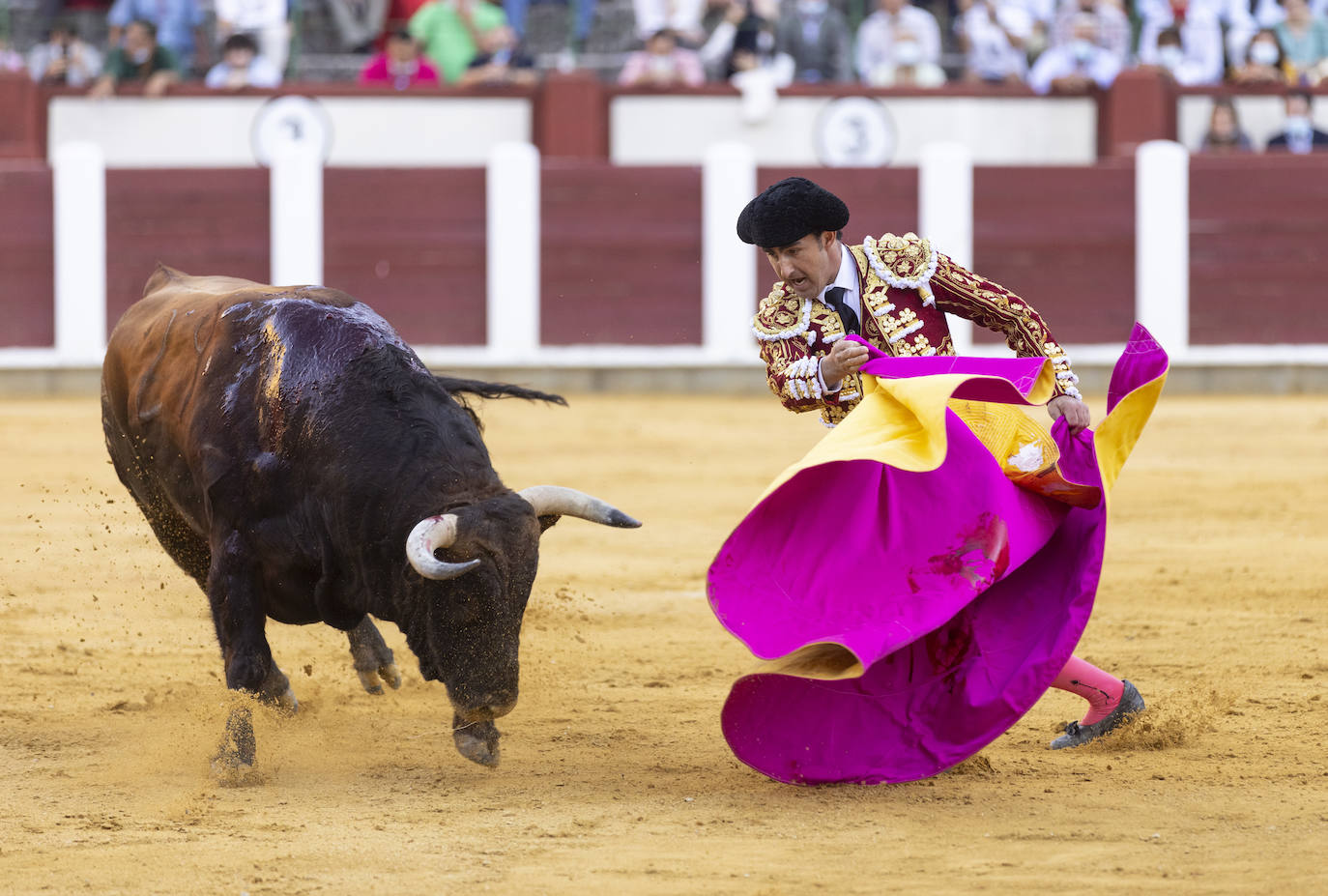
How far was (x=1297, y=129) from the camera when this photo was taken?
9.74m

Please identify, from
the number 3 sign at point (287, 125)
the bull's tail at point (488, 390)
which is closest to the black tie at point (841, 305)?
the bull's tail at point (488, 390)

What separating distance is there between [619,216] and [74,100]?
292 centimetres

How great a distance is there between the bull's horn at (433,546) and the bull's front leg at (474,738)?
32cm

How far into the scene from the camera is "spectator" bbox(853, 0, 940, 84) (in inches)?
394

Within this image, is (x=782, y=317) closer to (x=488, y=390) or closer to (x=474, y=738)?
(x=488, y=390)

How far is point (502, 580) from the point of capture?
294 cm

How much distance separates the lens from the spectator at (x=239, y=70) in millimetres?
9703

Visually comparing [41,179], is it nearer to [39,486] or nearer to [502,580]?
[39,486]

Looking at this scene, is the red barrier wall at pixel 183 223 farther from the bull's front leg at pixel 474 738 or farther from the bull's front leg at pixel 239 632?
the bull's front leg at pixel 474 738

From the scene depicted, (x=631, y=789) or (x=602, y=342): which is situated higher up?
(x=602, y=342)

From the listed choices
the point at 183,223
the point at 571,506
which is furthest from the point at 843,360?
the point at 183,223

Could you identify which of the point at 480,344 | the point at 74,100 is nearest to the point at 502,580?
the point at 480,344

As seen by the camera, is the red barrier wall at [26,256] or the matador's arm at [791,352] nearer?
the matador's arm at [791,352]

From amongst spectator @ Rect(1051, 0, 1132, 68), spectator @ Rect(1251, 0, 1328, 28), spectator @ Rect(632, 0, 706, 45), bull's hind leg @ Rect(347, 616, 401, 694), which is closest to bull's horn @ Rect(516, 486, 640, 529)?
bull's hind leg @ Rect(347, 616, 401, 694)
